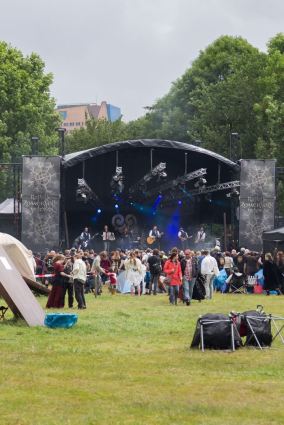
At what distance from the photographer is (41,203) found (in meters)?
45.0

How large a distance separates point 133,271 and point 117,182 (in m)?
11.4

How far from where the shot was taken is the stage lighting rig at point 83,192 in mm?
45062

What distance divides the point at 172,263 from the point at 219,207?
21596 mm

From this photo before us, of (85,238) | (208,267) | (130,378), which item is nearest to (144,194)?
(85,238)

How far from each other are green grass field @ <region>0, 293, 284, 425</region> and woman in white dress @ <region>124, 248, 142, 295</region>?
39.2 feet

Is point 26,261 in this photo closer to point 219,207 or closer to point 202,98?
point 219,207

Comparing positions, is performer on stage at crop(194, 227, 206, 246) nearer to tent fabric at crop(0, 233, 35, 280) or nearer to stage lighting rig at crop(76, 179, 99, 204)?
stage lighting rig at crop(76, 179, 99, 204)

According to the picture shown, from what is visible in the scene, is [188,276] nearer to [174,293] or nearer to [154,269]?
[174,293]

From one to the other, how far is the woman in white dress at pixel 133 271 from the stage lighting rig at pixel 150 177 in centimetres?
998

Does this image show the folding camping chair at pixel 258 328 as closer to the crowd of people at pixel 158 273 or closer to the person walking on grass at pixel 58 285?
the crowd of people at pixel 158 273

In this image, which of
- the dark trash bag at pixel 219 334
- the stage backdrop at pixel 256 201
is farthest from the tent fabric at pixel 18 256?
the dark trash bag at pixel 219 334

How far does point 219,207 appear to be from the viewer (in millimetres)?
50188

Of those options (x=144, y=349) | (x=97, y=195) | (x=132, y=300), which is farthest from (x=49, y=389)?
(x=97, y=195)

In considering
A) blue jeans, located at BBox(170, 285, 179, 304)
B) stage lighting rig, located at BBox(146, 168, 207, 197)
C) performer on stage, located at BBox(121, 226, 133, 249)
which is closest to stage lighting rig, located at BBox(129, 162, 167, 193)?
stage lighting rig, located at BBox(146, 168, 207, 197)
